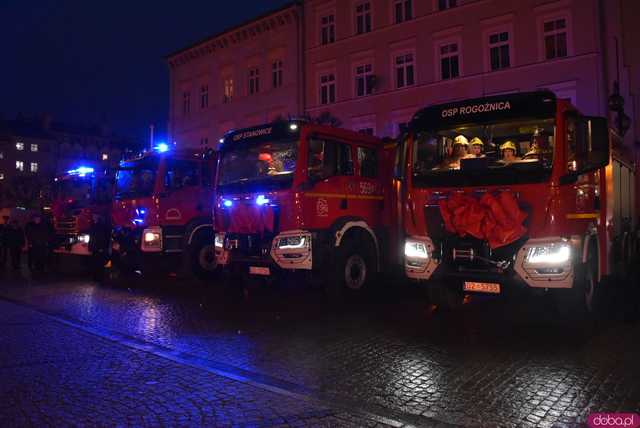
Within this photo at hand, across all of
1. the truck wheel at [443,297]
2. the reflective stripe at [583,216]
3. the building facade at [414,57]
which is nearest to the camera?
the reflective stripe at [583,216]

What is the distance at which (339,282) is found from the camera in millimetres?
9664

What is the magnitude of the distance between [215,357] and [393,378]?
7.01 feet

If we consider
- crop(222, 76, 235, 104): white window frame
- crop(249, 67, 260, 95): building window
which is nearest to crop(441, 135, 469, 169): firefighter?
crop(249, 67, 260, 95): building window

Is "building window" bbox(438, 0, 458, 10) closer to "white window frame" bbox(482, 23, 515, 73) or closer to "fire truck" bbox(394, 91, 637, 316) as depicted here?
"white window frame" bbox(482, 23, 515, 73)

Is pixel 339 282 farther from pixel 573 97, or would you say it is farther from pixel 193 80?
pixel 193 80

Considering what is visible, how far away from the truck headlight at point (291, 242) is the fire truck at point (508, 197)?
196 centimetres

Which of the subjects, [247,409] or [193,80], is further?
[193,80]

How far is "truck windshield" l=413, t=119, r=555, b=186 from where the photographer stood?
6.99 meters

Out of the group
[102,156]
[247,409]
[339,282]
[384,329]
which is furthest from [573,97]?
[102,156]

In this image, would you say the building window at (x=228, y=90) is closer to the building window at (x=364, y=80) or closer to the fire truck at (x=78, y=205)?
the building window at (x=364, y=80)

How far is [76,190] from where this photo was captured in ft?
51.8

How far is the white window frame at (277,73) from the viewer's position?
30172 millimetres

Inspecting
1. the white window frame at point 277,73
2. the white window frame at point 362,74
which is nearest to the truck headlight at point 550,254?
the white window frame at point 362,74

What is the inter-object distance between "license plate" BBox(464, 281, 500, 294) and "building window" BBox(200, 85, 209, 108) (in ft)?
99.2
